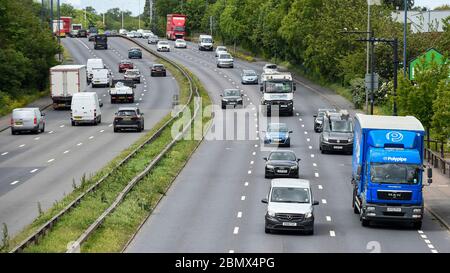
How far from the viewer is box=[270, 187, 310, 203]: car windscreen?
3425 centimetres

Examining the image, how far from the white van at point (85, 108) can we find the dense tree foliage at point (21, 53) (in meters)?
13.2

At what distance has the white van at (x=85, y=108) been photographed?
7046 cm

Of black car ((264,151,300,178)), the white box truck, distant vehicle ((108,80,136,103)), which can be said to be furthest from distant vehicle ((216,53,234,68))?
black car ((264,151,300,178))

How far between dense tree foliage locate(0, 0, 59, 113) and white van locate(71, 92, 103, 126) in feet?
43.5

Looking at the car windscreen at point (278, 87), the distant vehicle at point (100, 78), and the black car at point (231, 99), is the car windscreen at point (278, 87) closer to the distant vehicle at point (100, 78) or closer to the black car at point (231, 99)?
the black car at point (231, 99)

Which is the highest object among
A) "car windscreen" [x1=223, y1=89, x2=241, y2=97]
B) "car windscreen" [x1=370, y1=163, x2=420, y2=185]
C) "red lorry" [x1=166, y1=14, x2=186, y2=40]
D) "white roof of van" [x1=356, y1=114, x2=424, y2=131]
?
"red lorry" [x1=166, y1=14, x2=186, y2=40]

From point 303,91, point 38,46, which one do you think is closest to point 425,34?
point 303,91

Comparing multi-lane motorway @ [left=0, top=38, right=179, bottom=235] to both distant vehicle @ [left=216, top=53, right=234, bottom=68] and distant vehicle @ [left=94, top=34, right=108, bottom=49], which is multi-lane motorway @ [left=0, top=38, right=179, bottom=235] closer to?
distant vehicle @ [left=216, top=53, right=234, bottom=68]

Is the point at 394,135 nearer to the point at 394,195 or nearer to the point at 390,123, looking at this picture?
the point at 390,123

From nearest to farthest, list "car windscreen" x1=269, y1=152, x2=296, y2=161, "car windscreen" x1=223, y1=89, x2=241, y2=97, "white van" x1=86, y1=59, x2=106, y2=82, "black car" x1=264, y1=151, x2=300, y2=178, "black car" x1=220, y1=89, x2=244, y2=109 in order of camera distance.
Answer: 1. "black car" x1=264, y1=151, x2=300, y2=178
2. "car windscreen" x1=269, y1=152, x2=296, y2=161
3. "black car" x1=220, y1=89, x2=244, y2=109
4. "car windscreen" x1=223, y1=89, x2=241, y2=97
5. "white van" x1=86, y1=59, x2=106, y2=82

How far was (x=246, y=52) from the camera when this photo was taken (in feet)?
526

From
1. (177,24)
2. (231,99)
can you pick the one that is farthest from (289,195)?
(177,24)

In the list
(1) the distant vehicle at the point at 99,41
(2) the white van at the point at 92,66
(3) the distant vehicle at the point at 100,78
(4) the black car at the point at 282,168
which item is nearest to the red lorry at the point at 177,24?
(1) the distant vehicle at the point at 99,41
